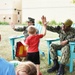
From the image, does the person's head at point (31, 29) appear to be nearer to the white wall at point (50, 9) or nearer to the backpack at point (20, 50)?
the backpack at point (20, 50)

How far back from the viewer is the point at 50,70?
6.27 meters

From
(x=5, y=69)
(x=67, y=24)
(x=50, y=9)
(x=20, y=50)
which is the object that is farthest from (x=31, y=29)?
(x=50, y=9)

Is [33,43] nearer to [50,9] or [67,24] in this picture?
[67,24]

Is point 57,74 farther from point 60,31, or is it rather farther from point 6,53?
point 6,53

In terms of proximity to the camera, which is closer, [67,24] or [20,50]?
[67,24]

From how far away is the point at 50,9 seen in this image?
2847 centimetres

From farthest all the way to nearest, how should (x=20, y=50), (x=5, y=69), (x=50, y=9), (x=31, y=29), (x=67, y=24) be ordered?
(x=50, y=9) → (x=20, y=50) → (x=67, y=24) → (x=31, y=29) → (x=5, y=69)

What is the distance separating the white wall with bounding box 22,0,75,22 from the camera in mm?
27125

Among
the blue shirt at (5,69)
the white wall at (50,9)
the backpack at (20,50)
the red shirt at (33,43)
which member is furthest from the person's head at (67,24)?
the white wall at (50,9)

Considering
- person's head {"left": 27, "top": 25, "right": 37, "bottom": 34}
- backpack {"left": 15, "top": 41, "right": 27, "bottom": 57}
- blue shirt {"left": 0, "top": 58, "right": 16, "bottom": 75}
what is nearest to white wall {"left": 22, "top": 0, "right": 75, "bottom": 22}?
backpack {"left": 15, "top": 41, "right": 27, "bottom": 57}

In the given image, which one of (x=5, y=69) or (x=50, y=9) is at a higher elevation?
(x=5, y=69)

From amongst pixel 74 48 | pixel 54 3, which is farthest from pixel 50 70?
pixel 54 3

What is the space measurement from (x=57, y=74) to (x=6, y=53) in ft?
8.67

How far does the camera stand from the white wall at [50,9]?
27.1 meters
